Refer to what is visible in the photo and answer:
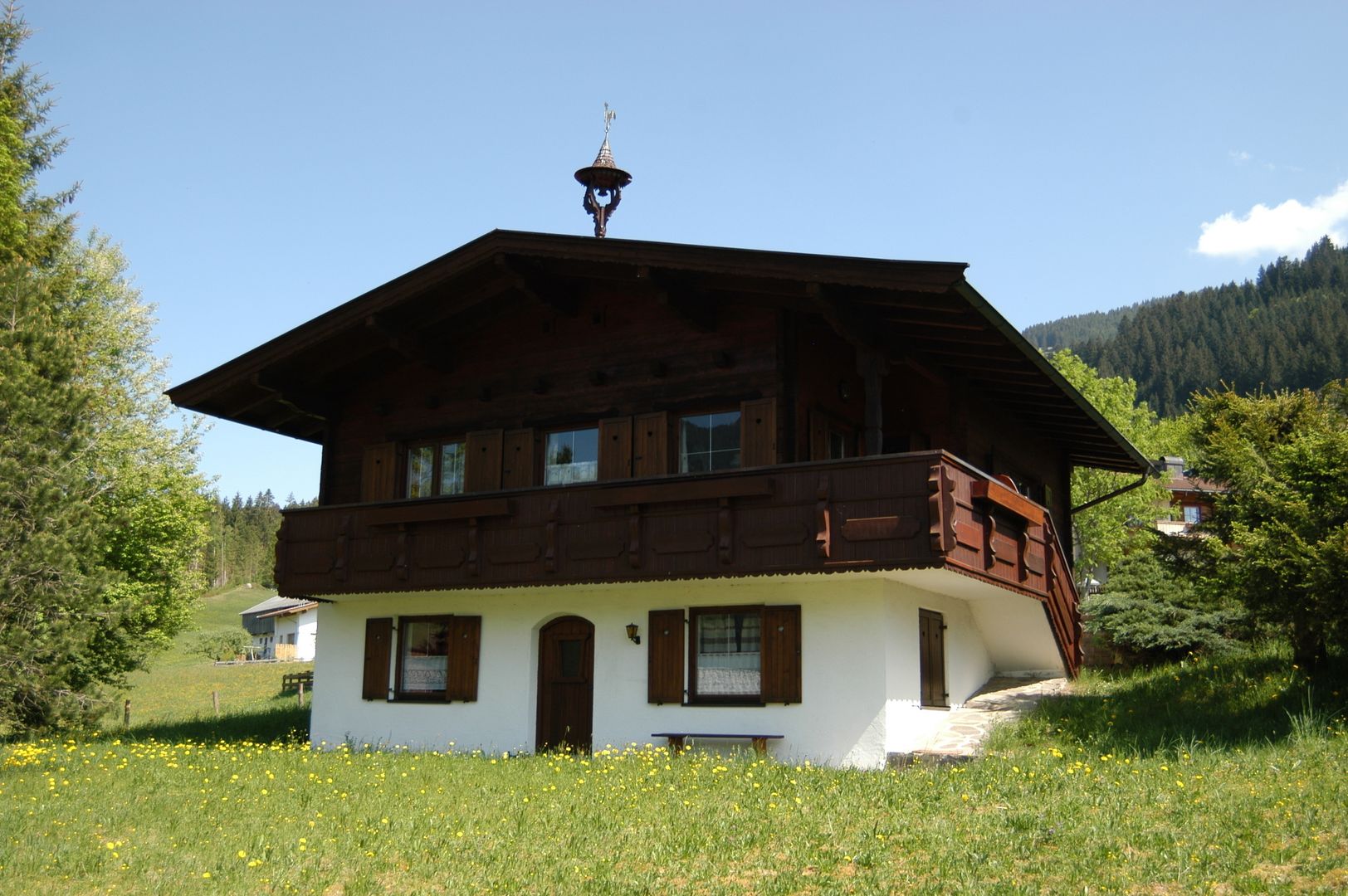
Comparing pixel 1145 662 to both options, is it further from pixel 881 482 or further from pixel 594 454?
pixel 594 454

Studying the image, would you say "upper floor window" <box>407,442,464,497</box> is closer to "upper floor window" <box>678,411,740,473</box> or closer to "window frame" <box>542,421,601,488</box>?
"window frame" <box>542,421,601,488</box>

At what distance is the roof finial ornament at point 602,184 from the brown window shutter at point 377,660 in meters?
7.19

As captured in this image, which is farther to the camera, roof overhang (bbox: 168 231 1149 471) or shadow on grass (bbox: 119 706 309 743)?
shadow on grass (bbox: 119 706 309 743)

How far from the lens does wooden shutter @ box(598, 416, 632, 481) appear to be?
16406 millimetres

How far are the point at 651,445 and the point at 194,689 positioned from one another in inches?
1555

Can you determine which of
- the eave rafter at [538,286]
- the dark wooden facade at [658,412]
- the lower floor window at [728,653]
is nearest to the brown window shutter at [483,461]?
the dark wooden facade at [658,412]

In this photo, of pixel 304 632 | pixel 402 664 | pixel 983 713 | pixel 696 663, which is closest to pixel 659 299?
pixel 696 663

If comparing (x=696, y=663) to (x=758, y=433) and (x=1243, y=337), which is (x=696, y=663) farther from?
(x=1243, y=337)

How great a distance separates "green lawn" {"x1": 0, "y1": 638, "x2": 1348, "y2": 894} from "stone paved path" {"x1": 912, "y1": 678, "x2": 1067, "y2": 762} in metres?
0.59

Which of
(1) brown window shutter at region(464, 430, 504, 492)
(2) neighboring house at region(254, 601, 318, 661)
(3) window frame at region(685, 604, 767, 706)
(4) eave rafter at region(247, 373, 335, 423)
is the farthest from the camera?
(2) neighboring house at region(254, 601, 318, 661)

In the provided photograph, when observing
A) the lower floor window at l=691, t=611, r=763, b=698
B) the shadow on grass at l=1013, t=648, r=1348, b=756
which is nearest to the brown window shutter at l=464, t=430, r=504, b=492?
the lower floor window at l=691, t=611, r=763, b=698

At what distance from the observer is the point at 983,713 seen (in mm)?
16172

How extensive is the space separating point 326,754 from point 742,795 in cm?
698

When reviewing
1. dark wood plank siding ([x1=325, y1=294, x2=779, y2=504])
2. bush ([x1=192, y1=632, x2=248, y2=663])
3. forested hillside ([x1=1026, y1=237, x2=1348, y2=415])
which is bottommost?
bush ([x1=192, y1=632, x2=248, y2=663])
